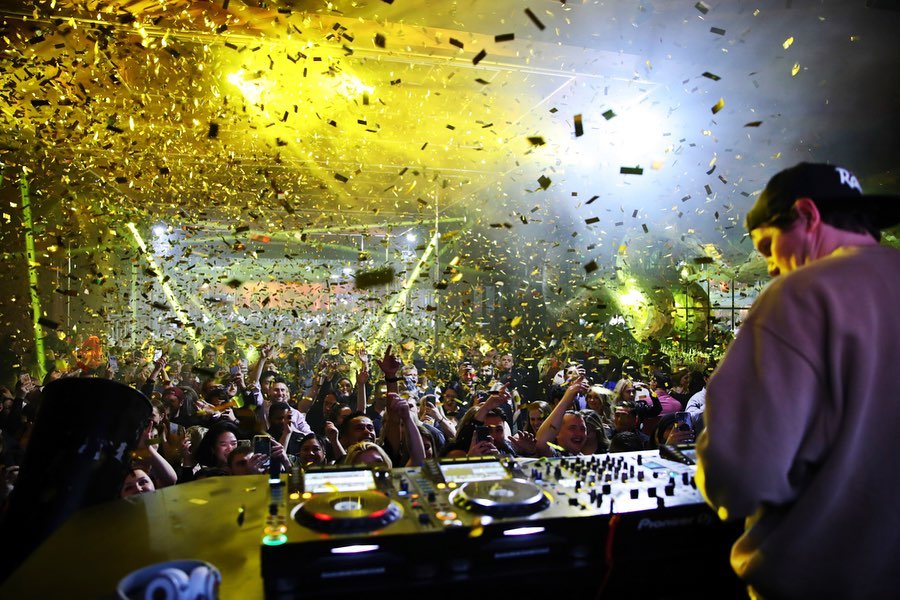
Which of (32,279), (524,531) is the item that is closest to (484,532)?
(524,531)

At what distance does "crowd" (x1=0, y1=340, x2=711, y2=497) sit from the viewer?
3.44 m

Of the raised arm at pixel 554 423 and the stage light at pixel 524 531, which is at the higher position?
the stage light at pixel 524 531

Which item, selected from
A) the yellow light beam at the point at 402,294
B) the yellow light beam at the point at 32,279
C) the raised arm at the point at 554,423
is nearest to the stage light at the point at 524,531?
the raised arm at the point at 554,423

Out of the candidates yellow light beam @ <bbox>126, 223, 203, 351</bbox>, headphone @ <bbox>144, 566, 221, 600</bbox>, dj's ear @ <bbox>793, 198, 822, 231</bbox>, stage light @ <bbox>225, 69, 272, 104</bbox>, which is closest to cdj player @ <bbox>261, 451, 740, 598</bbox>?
headphone @ <bbox>144, 566, 221, 600</bbox>

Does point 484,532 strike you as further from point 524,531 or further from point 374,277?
point 374,277

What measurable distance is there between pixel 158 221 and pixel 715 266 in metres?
11.3

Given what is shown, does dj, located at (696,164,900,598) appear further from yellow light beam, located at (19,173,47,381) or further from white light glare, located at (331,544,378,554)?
yellow light beam, located at (19,173,47,381)

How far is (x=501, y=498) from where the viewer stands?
1624 mm

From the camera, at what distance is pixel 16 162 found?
31.7 feet

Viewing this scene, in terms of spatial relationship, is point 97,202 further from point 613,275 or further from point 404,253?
point 613,275

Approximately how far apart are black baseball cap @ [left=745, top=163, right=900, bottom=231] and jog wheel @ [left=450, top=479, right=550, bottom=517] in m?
0.95

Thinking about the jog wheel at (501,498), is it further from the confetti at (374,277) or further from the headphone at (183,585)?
the confetti at (374,277)

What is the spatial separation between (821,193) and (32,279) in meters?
11.4

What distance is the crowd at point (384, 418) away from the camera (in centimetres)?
344
